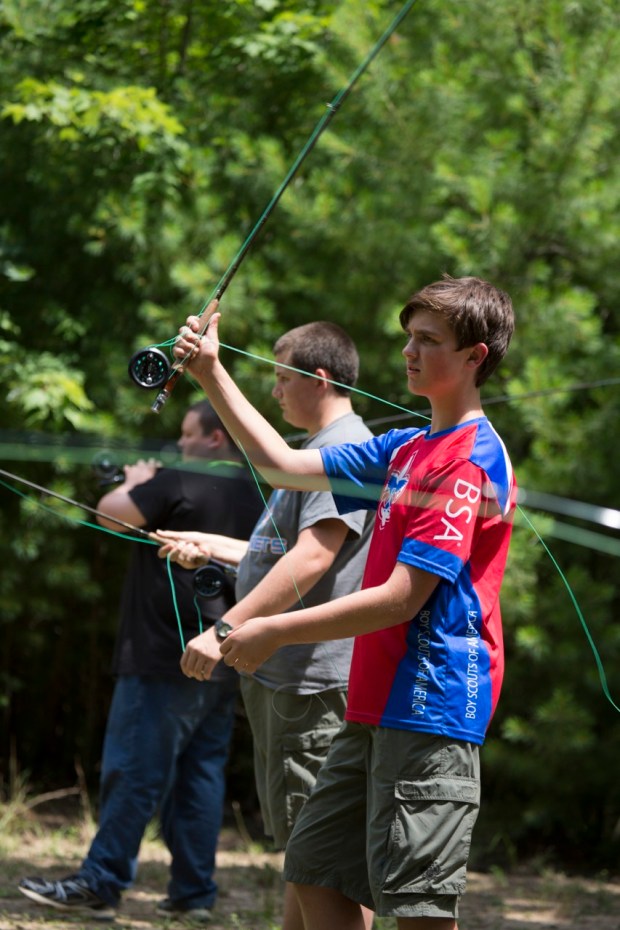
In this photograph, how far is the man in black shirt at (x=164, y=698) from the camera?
382 cm

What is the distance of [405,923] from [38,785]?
4409 millimetres

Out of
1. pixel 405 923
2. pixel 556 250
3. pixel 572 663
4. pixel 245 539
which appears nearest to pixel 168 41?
pixel 556 250

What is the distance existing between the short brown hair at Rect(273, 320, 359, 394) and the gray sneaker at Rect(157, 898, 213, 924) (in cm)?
201

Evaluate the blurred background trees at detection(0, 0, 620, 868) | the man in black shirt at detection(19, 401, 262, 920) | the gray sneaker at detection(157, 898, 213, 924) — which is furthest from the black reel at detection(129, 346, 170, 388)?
the gray sneaker at detection(157, 898, 213, 924)

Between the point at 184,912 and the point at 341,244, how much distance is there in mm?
2867

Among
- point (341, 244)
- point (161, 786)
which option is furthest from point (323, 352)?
point (341, 244)

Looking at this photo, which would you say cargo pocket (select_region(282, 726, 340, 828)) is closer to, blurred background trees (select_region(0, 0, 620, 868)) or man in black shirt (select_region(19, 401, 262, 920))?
Result: man in black shirt (select_region(19, 401, 262, 920))

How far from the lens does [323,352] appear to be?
2.91 m

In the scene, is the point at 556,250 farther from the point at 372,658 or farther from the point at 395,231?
the point at 372,658

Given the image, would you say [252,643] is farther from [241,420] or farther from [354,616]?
[241,420]

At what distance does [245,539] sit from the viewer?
389 centimetres

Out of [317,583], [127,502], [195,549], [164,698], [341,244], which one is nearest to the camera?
[317,583]

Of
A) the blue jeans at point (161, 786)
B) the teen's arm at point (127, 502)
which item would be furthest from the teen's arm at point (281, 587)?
the blue jeans at point (161, 786)

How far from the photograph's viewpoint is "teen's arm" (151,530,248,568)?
3.06 m
